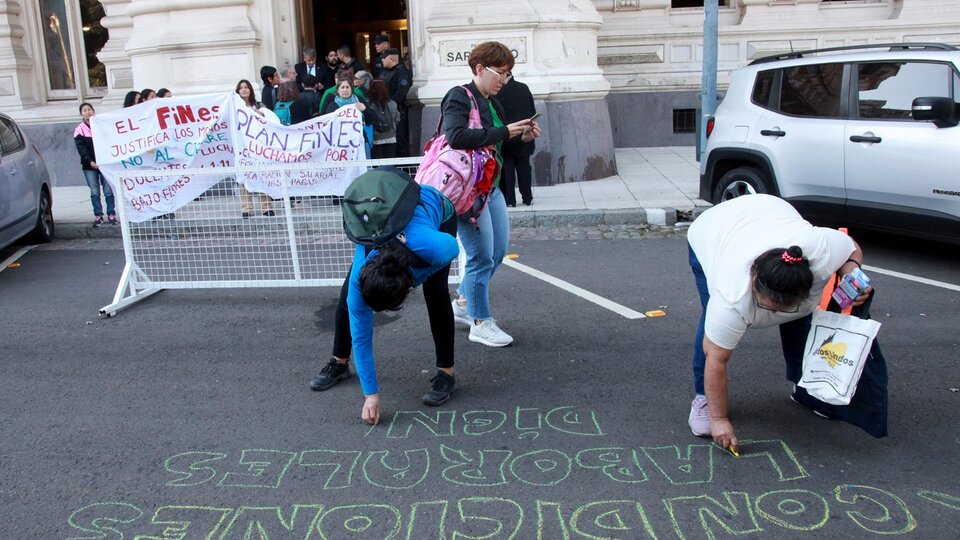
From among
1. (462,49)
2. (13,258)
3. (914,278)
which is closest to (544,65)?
(462,49)

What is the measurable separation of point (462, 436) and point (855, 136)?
4849 millimetres

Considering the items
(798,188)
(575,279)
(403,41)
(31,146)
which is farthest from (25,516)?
(403,41)

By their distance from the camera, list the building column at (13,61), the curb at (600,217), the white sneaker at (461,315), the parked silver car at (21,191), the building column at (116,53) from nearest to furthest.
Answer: the white sneaker at (461,315), the parked silver car at (21,191), the curb at (600,217), the building column at (116,53), the building column at (13,61)

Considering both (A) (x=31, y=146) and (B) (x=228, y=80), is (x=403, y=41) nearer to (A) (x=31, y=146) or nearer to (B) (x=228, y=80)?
(B) (x=228, y=80)

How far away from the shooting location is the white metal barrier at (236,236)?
6.49 m

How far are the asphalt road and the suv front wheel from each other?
197 cm

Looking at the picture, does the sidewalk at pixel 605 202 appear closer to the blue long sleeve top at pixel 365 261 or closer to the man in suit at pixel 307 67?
the man in suit at pixel 307 67

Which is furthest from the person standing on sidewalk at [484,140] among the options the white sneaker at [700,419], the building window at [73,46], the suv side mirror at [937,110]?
the building window at [73,46]

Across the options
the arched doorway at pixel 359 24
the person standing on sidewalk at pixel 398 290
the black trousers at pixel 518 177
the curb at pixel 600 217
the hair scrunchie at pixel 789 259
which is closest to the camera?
the hair scrunchie at pixel 789 259

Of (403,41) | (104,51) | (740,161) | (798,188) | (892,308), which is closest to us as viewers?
(892,308)

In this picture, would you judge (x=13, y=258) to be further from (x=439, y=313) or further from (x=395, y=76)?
(x=439, y=313)

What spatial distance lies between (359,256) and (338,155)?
13.0 feet

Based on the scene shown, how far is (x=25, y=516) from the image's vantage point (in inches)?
140

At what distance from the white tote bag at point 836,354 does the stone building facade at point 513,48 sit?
7754 mm
